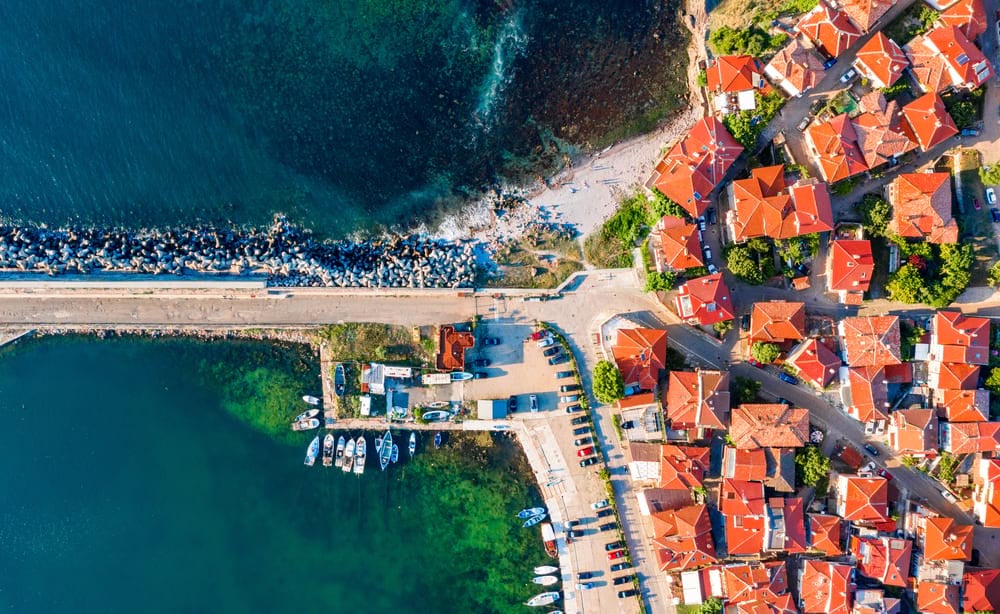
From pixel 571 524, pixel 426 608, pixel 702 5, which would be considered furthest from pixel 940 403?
pixel 426 608

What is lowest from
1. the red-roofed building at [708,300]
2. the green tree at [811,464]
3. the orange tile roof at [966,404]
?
the green tree at [811,464]

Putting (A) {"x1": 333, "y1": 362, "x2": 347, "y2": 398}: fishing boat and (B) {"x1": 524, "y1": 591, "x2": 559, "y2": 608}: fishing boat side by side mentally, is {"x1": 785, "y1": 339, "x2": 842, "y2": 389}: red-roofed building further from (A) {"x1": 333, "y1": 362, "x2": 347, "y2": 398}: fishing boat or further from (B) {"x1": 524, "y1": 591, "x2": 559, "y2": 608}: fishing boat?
(A) {"x1": 333, "y1": 362, "x2": 347, "y2": 398}: fishing boat

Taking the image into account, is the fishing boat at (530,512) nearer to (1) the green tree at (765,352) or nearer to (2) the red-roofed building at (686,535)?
(2) the red-roofed building at (686,535)

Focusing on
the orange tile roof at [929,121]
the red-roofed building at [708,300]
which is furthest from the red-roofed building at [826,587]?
the orange tile roof at [929,121]

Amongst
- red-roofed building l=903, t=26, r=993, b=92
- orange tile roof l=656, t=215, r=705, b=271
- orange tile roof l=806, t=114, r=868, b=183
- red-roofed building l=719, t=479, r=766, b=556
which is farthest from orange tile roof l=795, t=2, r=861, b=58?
red-roofed building l=719, t=479, r=766, b=556

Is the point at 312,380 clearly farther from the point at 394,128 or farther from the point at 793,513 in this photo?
the point at 793,513

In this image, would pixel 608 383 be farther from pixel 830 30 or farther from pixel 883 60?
pixel 883 60

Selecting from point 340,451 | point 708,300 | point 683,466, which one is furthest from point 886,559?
point 340,451

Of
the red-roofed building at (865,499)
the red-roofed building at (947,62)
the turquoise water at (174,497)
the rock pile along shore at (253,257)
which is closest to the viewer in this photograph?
the red-roofed building at (947,62)
